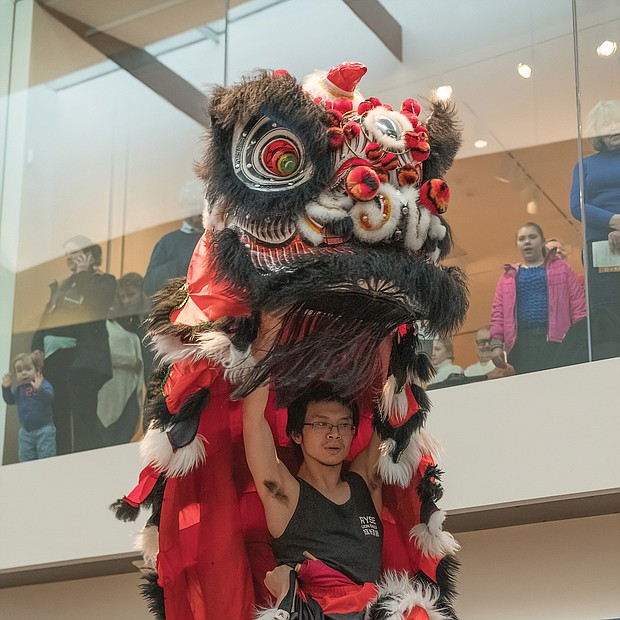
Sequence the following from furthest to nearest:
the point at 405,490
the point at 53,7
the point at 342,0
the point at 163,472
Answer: the point at 53,7, the point at 342,0, the point at 405,490, the point at 163,472

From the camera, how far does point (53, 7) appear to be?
16.5 feet

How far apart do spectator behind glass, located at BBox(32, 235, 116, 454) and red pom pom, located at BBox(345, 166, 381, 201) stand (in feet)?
7.04

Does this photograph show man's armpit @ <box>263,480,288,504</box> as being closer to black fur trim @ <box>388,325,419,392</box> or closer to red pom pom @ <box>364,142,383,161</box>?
black fur trim @ <box>388,325,419,392</box>

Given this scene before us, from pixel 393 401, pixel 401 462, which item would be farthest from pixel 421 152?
pixel 401 462

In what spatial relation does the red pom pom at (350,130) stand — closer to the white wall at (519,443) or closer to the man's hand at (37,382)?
the white wall at (519,443)

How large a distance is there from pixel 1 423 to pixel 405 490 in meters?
2.32

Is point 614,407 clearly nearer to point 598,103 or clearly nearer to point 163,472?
point 598,103

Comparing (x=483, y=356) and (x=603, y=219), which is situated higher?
(x=603, y=219)

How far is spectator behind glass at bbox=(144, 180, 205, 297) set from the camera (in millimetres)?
4055

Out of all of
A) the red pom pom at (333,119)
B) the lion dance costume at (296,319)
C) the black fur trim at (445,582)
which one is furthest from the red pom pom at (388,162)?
the black fur trim at (445,582)

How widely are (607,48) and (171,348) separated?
1.92m

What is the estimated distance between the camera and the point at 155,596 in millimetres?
2418

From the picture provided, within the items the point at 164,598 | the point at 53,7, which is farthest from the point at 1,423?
the point at 164,598

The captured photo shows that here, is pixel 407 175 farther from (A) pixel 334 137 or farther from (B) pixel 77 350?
(B) pixel 77 350
